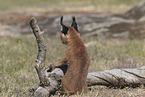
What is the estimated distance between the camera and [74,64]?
4.84 meters

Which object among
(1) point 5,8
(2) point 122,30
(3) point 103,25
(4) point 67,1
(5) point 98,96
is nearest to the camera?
(5) point 98,96

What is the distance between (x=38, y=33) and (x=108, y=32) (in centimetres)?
1234

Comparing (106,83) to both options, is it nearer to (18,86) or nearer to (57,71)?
(57,71)

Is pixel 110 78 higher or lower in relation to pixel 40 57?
lower

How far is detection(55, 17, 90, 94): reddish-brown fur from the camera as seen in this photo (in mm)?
4781

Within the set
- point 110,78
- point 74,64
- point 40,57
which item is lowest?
point 110,78

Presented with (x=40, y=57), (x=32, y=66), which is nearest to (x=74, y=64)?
(x=40, y=57)

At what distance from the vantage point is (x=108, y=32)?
16531mm

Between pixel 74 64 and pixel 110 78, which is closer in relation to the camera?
pixel 74 64

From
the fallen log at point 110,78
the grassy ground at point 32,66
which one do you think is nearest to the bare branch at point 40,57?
the fallen log at point 110,78

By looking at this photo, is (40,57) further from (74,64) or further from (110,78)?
(110,78)

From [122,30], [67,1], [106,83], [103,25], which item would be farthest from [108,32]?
[67,1]

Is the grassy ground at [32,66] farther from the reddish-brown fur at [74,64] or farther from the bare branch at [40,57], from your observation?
the bare branch at [40,57]

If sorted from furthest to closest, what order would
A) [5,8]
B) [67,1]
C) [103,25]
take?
[67,1]
[5,8]
[103,25]
